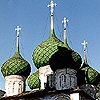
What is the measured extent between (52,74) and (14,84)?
89.7 inches

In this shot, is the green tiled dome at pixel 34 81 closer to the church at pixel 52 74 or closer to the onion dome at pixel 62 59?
the church at pixel 52 74

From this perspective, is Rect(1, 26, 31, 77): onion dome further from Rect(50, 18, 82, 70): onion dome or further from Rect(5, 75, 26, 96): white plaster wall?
Rect(50, 18, 82, 70): onion dome

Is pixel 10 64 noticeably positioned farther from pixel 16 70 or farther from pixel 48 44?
pixel 48 44

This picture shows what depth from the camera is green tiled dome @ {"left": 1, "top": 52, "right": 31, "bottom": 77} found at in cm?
1809

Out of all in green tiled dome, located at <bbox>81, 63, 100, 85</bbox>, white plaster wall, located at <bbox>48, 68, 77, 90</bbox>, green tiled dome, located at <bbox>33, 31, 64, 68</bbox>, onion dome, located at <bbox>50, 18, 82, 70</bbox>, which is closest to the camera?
white plaster wall, located at <bbox>48, 68, 77, 90</bbox>

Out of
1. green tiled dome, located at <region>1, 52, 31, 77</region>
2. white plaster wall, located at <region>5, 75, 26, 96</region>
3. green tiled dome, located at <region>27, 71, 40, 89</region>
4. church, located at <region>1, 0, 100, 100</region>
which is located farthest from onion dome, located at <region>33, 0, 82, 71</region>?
green tiled dome, located at <region>27, 71, 40, 89</region>

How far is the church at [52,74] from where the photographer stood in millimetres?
15938

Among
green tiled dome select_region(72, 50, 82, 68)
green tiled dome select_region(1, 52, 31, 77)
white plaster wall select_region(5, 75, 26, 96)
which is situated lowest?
white plaster wall select_region(5, 75, 26, 96)

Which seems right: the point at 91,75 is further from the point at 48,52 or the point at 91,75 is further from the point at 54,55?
the point at 48,52

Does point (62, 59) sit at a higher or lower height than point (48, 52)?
lower

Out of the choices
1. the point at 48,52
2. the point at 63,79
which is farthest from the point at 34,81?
the point at 63,79

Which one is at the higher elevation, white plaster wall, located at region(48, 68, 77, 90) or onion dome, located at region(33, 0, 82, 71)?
onion dome, located at region(33, 0, 82, 71)

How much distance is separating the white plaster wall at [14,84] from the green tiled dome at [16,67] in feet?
0.65

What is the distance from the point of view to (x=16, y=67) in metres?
18.1
